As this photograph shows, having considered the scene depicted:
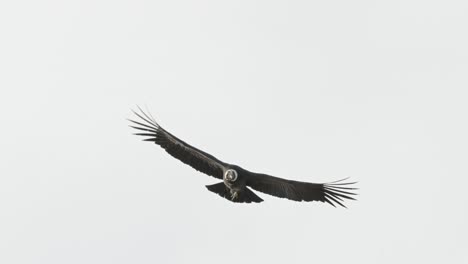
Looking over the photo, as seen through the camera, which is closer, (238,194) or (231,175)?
(231,175)

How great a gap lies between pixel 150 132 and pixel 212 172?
2451 millimetres

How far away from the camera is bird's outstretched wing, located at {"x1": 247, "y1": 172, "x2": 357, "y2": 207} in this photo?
2734 inches

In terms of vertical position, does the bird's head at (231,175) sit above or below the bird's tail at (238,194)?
above

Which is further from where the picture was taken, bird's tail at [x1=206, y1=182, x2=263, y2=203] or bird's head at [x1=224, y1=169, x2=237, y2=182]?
bird's tail at [x1=206, y1=182, x2=263, y2=203]

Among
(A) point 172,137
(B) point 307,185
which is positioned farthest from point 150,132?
(B) point 307,185

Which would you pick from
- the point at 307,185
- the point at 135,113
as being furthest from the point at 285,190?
the point at 135,113

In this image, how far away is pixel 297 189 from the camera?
2766 inches

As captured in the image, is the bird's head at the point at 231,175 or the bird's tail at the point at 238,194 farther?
the bird's tail at the point at 238,194

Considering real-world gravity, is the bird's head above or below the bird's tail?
above

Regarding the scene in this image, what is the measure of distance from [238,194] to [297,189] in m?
1.95

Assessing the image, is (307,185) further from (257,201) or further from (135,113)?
(135,113)

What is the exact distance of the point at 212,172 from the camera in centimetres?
7100

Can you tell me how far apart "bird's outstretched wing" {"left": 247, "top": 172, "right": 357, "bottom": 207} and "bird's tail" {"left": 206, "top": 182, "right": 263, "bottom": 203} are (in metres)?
0.44

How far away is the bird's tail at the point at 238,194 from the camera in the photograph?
230 ft
